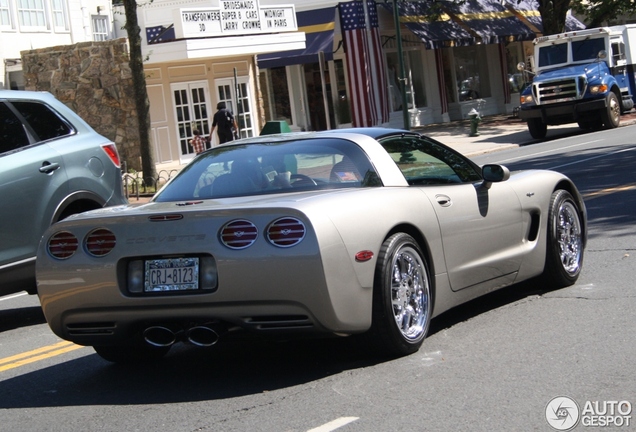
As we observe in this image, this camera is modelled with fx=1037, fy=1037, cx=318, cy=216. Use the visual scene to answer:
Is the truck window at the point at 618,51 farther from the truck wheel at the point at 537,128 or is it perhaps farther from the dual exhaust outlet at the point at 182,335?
the dual exhaust outlet at the point at 182,335

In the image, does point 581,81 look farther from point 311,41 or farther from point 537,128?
point 311,41

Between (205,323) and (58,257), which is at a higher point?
(58,257)

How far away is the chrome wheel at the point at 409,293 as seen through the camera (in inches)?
234

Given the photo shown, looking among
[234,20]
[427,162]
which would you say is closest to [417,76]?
[234,20]

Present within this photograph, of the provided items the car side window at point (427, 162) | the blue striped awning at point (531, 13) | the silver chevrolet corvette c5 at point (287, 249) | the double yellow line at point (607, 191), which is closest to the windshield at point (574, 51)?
the blue striped awning at point (531, 13)

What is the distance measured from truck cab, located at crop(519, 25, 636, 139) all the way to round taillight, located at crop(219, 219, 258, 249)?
22.8 m

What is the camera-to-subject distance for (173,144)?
29.1 meters

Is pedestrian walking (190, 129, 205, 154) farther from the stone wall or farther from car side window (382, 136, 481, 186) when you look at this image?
car side window (382, 136, 481, 186)

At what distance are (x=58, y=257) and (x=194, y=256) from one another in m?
0.90

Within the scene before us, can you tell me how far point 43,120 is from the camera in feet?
29.2

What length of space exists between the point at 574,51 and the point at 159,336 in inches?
969

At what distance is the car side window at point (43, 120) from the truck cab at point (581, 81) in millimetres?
20108

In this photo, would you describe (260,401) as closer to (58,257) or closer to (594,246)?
(58,257)

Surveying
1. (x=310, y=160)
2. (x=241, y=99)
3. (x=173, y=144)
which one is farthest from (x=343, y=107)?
(x=310, y=160)
